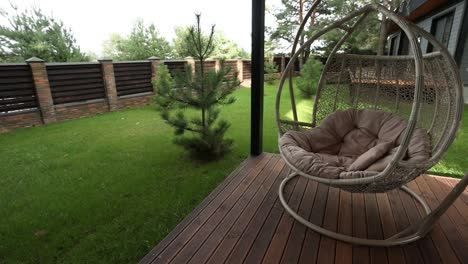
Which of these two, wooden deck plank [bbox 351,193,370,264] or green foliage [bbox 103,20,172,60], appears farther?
green foliage [bbox 103,20,172,60]

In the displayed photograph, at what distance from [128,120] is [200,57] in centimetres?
298

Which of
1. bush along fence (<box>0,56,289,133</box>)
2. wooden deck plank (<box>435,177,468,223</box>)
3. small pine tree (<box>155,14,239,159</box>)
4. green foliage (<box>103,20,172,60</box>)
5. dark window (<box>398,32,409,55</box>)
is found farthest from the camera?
green foliage (<box>103,20,172,60</box>)

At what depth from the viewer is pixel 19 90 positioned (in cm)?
456

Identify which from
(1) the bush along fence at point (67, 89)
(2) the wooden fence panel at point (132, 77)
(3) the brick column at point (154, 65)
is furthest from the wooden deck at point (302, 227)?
(3) the brick column at point (154, 65)

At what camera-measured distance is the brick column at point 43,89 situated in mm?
4672

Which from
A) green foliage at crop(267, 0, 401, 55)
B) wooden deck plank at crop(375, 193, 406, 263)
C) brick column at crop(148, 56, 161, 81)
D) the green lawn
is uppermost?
green foliage at crop(267, 0, 401, 55)

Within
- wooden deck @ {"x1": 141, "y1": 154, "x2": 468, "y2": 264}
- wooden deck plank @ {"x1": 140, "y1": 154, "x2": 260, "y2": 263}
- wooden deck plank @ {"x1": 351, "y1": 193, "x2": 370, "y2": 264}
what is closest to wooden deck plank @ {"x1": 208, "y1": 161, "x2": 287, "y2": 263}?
wooden deck @ {"x1": 141, "y1": 154, "x2": 468, "y2": 264}

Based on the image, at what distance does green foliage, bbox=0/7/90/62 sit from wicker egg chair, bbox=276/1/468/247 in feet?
27.9

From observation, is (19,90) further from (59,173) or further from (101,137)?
(59,173)

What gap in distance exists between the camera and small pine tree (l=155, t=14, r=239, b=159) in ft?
8.93

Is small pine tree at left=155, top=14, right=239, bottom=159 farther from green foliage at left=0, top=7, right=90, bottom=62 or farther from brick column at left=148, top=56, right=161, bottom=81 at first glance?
green foliage at left=0, top=7, right=90, bottom=62

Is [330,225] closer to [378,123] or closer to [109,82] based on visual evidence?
[378,123]

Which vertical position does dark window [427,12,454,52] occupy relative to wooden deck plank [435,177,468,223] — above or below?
above

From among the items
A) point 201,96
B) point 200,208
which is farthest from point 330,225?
point 201,96
